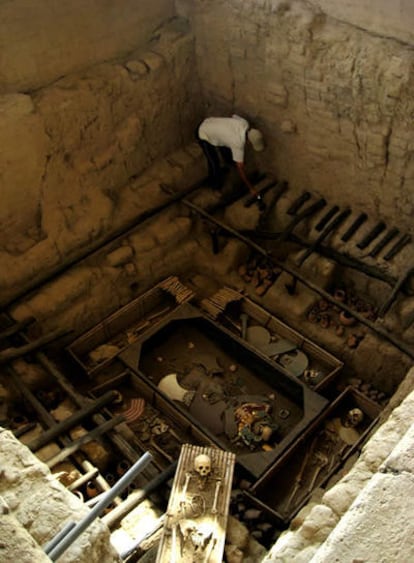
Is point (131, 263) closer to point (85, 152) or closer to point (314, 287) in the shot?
point (85, 152)

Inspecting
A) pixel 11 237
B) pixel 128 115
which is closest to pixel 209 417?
pixel 11 237

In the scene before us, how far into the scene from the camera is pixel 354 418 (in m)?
6.59

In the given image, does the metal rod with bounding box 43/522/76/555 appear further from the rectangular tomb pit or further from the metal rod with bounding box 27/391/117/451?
the rectangular tomb pit

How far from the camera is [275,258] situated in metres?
7.49

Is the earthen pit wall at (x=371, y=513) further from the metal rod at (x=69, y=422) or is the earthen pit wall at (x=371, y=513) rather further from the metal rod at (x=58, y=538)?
the metal rod at (x=69, y=422)

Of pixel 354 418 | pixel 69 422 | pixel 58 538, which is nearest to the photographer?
pixel 58 538

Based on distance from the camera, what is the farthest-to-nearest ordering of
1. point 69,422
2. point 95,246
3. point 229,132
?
point 229,132 → point 95,246 → point 69,422

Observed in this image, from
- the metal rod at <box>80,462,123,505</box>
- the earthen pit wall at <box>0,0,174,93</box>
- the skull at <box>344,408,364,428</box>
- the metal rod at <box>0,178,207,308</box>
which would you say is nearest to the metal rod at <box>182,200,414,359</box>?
the metal rod at <box>0,178,207,308</box>

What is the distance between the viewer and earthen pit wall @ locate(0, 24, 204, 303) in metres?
6.79

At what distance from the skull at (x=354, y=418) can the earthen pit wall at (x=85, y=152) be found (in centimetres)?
351

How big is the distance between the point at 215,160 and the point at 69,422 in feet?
12.7

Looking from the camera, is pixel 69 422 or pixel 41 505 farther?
pixel 69 422

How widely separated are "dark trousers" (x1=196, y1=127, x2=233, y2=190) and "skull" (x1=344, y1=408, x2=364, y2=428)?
339 cm

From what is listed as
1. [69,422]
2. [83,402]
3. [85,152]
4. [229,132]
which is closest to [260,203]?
[229,132]
